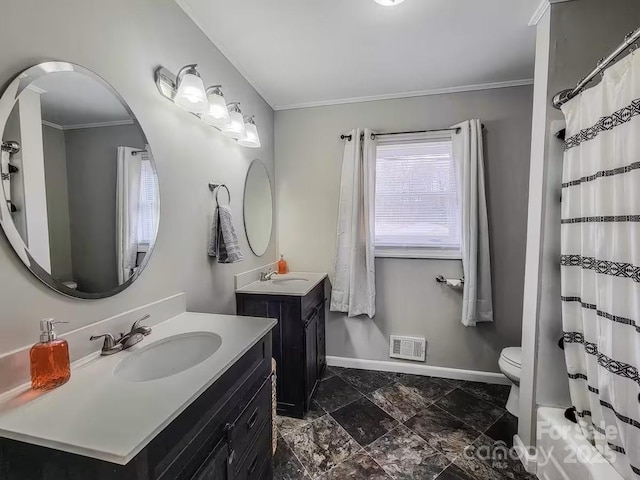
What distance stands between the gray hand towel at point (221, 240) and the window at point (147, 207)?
1.39 ft

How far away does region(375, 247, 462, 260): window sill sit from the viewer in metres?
2.39

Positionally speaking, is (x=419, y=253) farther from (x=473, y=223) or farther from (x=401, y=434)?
(x=401, y=434)

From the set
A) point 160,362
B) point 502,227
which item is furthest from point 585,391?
point 160,362

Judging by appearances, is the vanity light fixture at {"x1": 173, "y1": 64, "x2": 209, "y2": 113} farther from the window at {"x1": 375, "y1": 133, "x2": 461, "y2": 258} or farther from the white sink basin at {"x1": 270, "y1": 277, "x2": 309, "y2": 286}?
the window at {"x1": 375, "y1": 133, "x2": 461, "y2": 258}

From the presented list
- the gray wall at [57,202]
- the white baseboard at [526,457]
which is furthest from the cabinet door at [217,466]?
the white baseboard at [526,457]

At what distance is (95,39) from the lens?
1.03 meters

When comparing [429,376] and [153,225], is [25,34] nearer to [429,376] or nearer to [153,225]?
[153,225]

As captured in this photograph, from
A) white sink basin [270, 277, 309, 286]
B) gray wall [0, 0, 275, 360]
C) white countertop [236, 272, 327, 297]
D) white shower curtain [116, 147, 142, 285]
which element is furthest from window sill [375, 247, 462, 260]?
white shower curtain [116, 147, 142, 285]

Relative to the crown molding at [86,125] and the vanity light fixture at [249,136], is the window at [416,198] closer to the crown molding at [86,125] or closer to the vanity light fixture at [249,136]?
the vanity light fixture at [249,136]

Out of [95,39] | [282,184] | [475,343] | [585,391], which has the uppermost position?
[95,39]

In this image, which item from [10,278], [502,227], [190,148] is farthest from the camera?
[502,227]

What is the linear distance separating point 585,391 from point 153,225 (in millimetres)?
2105

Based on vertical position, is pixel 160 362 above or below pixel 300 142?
below

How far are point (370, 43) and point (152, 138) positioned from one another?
143cm
